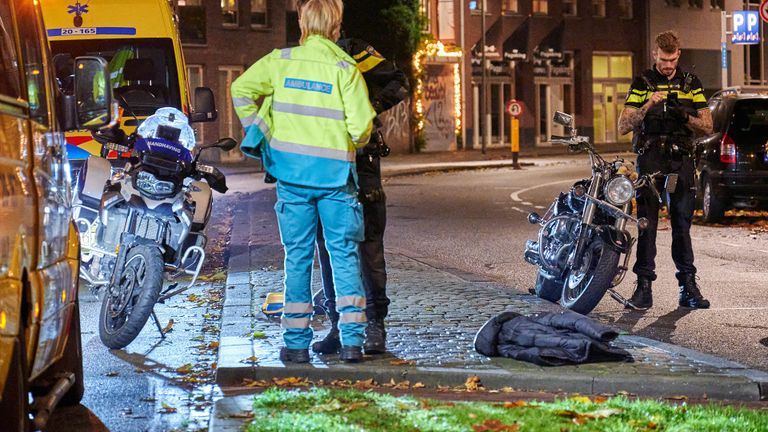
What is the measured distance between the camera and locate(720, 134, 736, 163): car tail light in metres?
18.6

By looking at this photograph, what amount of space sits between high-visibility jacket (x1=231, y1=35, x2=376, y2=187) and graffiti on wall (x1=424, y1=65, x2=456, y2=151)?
46184 mm

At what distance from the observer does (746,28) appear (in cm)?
3916

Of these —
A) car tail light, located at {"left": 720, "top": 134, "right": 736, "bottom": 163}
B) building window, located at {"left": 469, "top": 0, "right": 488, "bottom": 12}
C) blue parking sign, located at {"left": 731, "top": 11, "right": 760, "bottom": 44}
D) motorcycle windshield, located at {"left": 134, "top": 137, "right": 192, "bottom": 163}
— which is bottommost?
car tail light, located at {"left": 720, "top": 134, "right": 736, "bottom": 163}

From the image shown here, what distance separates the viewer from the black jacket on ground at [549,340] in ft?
24.6

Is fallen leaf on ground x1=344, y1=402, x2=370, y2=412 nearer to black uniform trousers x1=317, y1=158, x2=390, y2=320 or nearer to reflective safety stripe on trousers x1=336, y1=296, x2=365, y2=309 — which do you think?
reflective safety stripe on trousers x1=336, y1=296, x2=365, y2=309

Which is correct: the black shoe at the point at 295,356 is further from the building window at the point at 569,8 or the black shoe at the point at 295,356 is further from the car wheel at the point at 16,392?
the building window at the point at 569,8

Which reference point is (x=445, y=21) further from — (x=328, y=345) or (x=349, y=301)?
(x=349, y=301)

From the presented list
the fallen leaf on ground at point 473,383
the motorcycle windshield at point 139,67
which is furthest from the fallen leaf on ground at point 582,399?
the motorcycle windshield at point 139,67

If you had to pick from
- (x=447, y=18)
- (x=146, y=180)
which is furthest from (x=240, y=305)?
(x=447, y=18)

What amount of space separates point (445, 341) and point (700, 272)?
548cm

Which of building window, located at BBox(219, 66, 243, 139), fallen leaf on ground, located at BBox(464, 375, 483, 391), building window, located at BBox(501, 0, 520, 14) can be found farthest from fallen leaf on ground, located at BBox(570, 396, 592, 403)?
building window, located at BBox(501, 0, 520, 14)

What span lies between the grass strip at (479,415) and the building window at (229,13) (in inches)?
1641

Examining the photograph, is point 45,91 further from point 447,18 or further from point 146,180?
point 447,18

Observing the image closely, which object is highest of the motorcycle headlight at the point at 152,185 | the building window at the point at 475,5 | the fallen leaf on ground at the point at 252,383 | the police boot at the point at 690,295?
the building window at the point at 475,5
